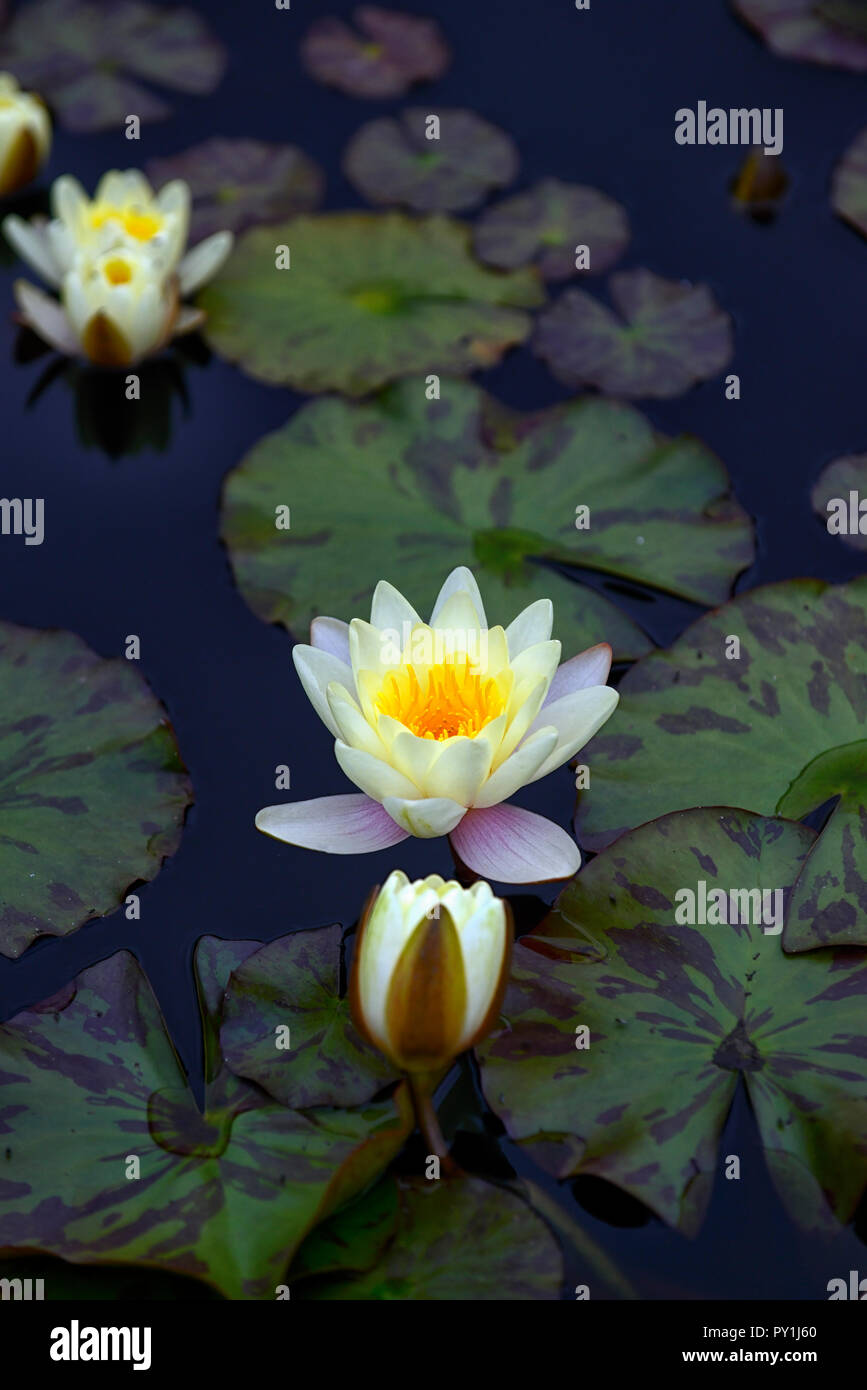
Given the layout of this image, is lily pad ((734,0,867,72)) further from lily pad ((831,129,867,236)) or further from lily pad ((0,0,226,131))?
lily pad ((0,0,226,131))

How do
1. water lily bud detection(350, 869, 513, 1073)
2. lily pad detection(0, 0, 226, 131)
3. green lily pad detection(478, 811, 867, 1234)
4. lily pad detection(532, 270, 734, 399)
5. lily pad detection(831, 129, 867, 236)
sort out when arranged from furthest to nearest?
lily pad detection(0, 0, 226, 131) → lily pad detection(831, 129, 867, 236) → lily pad detection(532, 270, 734, 399) → green lily pad detection(478, 811, 867, 1234) → water lily bud detection(350, 869, 513, 1073)

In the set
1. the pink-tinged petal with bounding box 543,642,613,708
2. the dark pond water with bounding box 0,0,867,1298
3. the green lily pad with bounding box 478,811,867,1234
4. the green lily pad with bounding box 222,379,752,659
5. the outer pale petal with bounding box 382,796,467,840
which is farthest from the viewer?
the green lily pad with bounding box 222,379,752,659

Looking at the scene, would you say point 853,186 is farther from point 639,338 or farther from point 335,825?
point 335,825

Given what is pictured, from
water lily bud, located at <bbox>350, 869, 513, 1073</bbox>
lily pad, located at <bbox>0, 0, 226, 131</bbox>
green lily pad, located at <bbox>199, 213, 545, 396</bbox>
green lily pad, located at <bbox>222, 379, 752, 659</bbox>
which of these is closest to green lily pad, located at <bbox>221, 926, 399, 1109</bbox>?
water lily bud, located at <bbox>350, 869, 513, 1073</bbox>

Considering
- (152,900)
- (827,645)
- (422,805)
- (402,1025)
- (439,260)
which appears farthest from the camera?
(439,260)

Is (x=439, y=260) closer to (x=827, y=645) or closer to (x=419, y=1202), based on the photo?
(x=827, y=645)
